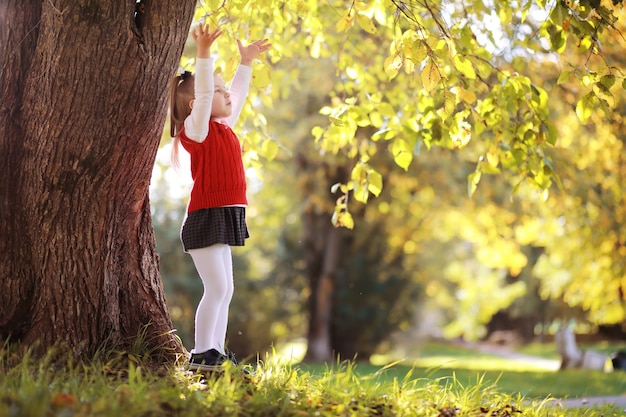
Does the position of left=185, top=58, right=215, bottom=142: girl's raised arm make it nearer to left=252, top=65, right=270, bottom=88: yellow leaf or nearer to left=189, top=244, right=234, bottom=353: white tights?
left=189, top=244, right=234, bottom=353: white tights

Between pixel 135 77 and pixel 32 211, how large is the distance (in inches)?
33.3

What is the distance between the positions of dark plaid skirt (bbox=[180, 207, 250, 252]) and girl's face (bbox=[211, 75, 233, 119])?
53cm

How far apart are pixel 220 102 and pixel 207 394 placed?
158 centimetres

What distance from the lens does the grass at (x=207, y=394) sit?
2.98 metres

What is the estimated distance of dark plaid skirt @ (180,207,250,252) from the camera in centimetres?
394

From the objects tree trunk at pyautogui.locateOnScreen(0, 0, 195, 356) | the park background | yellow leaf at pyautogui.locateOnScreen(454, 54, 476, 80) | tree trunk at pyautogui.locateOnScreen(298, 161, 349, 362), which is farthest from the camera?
tree trunk at pyautogui.locateOnScreen(298, 161, 349, 362)

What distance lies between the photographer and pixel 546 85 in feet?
35.0

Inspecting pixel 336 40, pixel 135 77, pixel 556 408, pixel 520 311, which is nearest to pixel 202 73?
pixel 135 77

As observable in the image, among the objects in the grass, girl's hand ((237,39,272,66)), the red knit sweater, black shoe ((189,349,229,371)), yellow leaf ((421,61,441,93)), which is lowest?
the grass

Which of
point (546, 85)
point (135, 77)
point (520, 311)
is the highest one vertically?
point (546, 85)

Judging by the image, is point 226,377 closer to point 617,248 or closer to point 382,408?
point 382,408

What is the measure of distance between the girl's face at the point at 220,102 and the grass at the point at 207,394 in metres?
1.33

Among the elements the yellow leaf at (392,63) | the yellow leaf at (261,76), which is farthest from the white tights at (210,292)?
the yellow leaf at (261,76)

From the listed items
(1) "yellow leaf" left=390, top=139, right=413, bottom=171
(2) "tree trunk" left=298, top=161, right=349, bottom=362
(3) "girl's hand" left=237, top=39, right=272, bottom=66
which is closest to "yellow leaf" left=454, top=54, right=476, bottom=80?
(1) "yellow leaf" left=390, top=139, right=413, bottom=171
